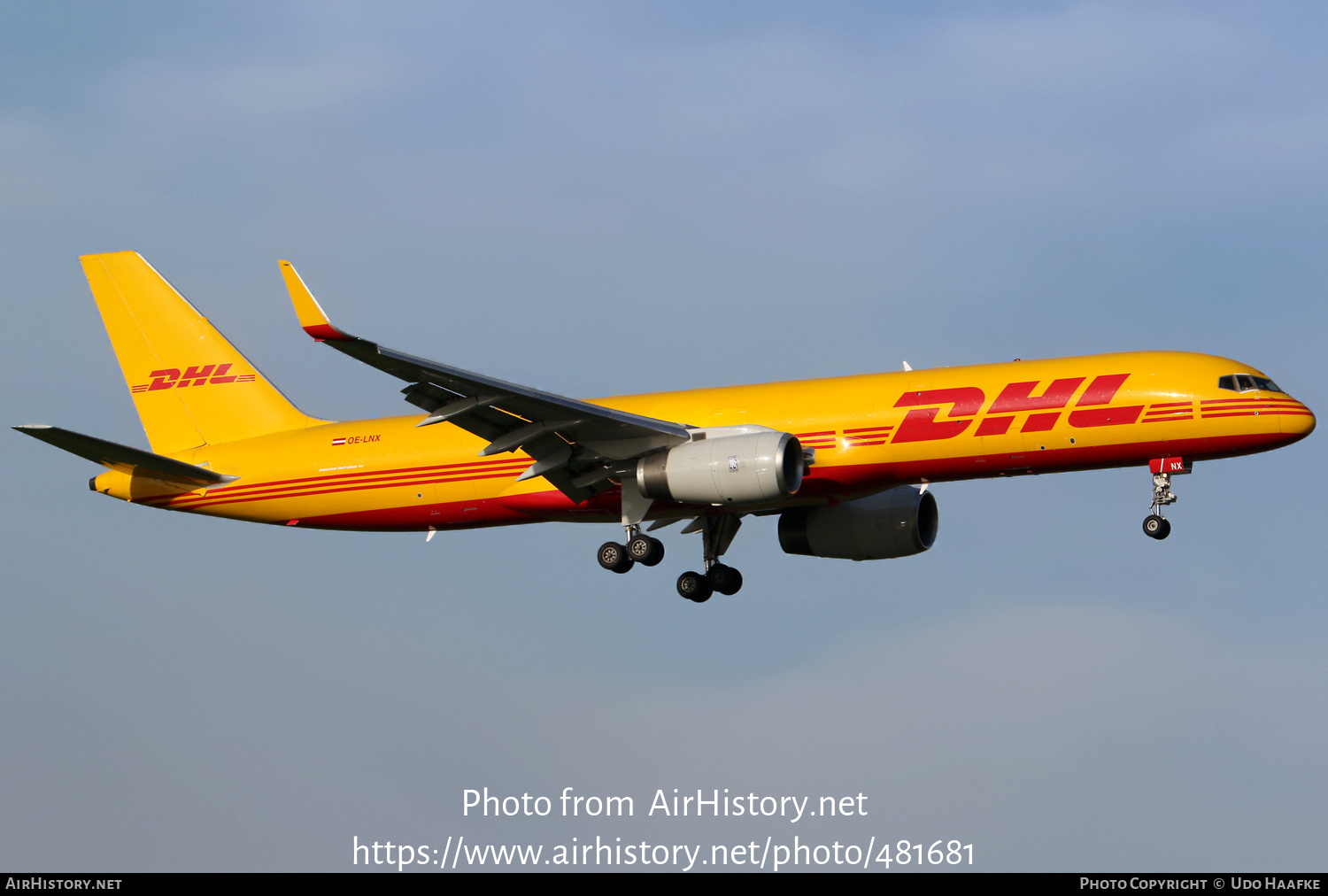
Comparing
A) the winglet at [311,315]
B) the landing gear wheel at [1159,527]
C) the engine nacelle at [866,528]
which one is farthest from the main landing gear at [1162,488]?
the winglet at [311,315]

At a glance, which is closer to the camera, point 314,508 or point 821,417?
point 821,417

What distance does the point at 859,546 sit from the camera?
4428cm

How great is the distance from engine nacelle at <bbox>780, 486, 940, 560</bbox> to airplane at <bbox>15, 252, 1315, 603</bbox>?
0.05 m

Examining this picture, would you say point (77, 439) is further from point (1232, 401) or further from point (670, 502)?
point (1232, 401)

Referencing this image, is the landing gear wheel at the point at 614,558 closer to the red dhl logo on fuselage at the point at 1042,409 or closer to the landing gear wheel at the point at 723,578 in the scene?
the landing gear wheel at the point at 723,578

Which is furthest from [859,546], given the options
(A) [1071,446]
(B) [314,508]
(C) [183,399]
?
(C) [183,399]

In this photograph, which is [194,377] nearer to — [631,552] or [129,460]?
[129,460]

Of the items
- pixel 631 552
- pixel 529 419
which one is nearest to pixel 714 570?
pixel 631 552

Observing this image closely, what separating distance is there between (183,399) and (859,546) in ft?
62.3

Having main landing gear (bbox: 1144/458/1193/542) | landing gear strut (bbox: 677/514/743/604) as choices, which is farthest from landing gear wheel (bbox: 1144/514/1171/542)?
landing gear strut (bbox: 677/514/743/604)

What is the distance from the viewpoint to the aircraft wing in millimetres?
34250

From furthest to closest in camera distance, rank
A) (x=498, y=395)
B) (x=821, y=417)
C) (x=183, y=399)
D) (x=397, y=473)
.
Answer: (x=183, y=399) < (x=397, y=473) < (x=821, y=417) < (x=498, y=395)

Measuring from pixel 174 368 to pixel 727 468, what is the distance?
17.8 metres

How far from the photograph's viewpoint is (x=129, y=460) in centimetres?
4309
